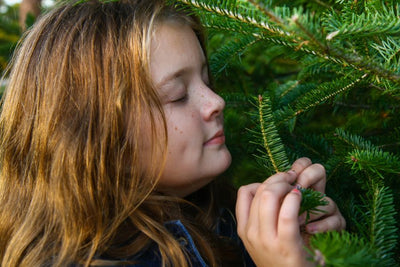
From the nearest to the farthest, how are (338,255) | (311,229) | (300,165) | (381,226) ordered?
(338,255)
(381,226)
(311,229)
(300,165)

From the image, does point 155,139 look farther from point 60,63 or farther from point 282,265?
point 282,265

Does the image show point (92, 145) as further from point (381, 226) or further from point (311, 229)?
point (381, 226)

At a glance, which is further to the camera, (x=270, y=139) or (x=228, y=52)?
(x=228, y=52)

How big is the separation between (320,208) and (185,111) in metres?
0.47

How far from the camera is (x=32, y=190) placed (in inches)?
47.6

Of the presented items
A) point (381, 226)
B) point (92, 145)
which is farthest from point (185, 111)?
point (381, 226)

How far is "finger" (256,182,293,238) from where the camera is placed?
32.6 inches

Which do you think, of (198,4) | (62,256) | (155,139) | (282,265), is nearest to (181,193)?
(155,139)

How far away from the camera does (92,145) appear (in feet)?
3.74

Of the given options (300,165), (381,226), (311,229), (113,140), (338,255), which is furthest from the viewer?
(113,140)

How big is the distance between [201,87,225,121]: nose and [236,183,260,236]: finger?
270mm

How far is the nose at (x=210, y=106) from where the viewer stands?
1.17m

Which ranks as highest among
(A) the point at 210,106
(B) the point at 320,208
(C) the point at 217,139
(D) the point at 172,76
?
(D) the point at 172,76

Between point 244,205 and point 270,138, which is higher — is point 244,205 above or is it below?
below
